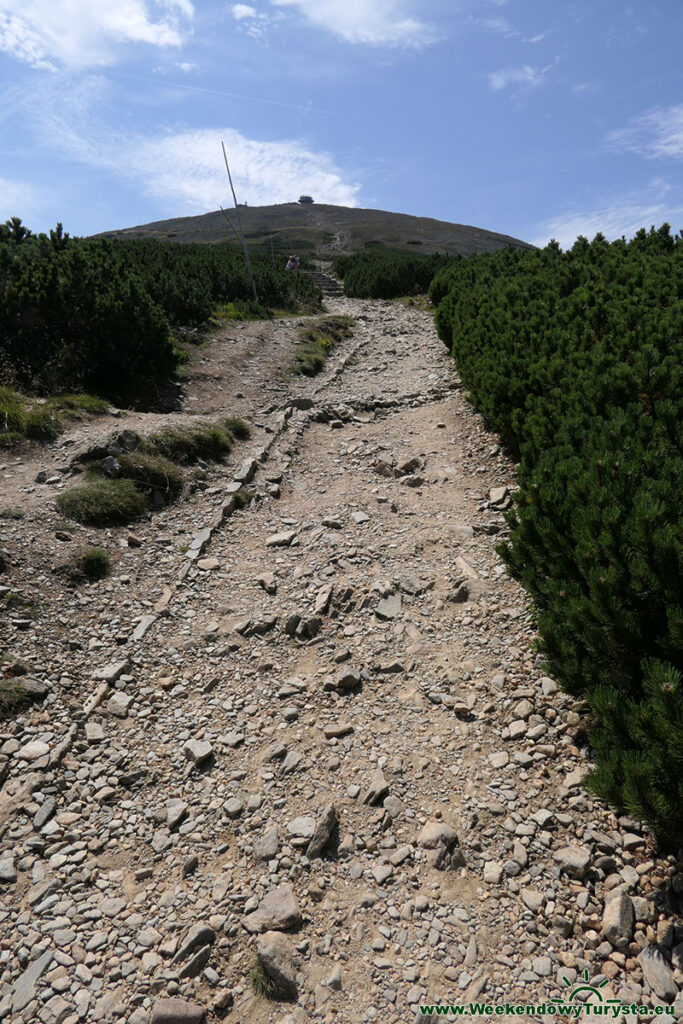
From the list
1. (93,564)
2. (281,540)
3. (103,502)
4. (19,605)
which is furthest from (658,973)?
(103,502)

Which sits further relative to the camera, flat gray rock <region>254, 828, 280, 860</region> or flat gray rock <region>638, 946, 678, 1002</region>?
flat gray rock <region>254, 828, 280, 860</region>

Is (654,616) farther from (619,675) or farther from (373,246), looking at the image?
(373,246)

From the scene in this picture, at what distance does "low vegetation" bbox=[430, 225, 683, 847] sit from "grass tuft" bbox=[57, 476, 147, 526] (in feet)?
17.5

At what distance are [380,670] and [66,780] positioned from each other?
9.25 ft

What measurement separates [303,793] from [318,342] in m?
16.9

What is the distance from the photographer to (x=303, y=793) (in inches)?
179

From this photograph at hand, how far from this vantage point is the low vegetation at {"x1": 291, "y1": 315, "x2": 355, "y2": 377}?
659 inches

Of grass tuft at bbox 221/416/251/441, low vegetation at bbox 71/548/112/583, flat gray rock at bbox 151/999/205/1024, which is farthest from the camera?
grass tuft at bbox 221/416/251/441

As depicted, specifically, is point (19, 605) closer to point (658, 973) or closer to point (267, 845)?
point (267, 845)

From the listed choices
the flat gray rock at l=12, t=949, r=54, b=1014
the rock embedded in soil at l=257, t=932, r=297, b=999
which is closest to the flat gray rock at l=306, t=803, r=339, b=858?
the rock embedded in soil at l=257, t=932, r=297, b=999

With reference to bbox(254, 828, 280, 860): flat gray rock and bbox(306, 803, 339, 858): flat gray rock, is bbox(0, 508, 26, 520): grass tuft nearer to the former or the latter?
bbox(254, 828, 280, 860): flat gray rock

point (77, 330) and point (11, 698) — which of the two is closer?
point (11, 698)

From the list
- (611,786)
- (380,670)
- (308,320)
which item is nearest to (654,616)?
(611,786)

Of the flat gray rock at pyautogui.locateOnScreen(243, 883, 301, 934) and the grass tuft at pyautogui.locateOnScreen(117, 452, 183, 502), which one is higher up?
the grass tuft at pyautogui.locateOnScreen(117, 452, 183, 502)
